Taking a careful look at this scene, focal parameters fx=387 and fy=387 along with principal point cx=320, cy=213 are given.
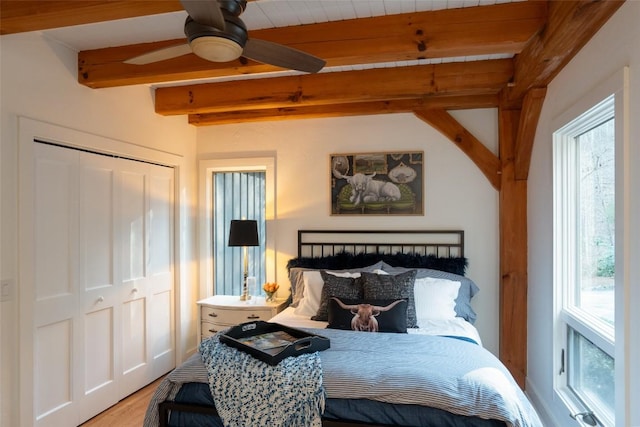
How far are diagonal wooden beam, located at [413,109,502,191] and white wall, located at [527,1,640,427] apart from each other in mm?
382

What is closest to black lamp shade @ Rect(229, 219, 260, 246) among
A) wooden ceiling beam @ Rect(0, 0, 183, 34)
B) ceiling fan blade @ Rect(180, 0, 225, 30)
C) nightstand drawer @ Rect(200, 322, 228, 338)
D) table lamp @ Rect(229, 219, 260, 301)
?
table lamp @ Rect(229, 219, 260, 301)

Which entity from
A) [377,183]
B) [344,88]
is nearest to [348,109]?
[344,88]

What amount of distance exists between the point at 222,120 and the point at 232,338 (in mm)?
2421

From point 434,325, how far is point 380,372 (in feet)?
3.42

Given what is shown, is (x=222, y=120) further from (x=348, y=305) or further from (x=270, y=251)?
(x=348, y=305)

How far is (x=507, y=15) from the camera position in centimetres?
205

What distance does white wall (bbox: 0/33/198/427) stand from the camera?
2.25 meters

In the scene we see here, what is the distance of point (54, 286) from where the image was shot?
253 centimetres

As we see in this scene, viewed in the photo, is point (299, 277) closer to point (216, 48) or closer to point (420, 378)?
point (420, 378)

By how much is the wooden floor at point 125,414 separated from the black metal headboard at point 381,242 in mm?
1801

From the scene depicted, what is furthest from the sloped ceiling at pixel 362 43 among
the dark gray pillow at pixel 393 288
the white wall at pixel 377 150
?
the dark gray pillow at pixel 393 288

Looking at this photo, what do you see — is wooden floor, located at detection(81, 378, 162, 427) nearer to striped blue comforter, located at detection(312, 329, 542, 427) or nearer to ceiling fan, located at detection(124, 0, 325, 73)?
striped blue comforter, located at detection(312, 329, 542, 427)

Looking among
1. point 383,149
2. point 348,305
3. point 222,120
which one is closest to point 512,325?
point 348,305

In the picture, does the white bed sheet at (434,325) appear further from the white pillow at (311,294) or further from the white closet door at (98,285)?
the white closet door at (98,285)
